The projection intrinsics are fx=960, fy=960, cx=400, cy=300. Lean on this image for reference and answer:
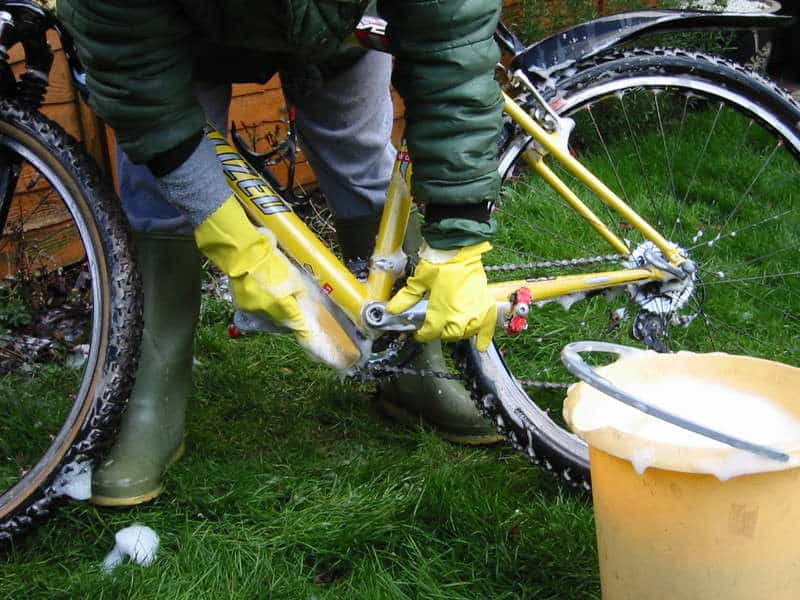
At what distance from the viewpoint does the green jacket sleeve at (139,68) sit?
149 centimetres

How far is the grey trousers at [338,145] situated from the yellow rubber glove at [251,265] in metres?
0.29

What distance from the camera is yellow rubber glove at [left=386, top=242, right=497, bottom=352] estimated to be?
1.71 metres

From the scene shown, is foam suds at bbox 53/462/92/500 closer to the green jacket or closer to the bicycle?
the bicycle

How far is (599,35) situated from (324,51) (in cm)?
61

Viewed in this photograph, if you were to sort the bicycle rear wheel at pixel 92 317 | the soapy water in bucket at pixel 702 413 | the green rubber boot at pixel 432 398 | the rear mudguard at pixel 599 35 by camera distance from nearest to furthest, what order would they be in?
the soapy water in bucket at pixel 702 413
the bicycle rear wheel at pixel 92 317
the rear mudguard at pixel 599 35
the green rubber boot at pixel 432 398

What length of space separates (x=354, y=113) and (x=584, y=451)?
874mm

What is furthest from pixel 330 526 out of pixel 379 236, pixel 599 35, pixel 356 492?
pixel 599 35

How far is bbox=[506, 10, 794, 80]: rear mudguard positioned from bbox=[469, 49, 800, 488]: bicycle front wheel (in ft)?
0.11

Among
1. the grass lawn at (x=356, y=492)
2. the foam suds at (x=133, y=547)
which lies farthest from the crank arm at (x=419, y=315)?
the foam suds at (x=133, y=547)

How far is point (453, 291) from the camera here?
1.71m

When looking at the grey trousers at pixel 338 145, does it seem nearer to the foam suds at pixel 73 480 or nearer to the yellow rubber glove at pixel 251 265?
the yellow rubber glove at pixel 251 265

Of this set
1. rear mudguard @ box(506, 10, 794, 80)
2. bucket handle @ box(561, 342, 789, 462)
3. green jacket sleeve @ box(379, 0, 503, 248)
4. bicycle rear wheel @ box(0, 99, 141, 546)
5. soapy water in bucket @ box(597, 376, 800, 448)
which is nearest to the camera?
bucket handle @ box(561, 342, 789, 462)

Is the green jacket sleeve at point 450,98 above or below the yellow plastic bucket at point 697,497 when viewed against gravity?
above

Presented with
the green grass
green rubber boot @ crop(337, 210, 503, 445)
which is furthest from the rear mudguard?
the green grass
